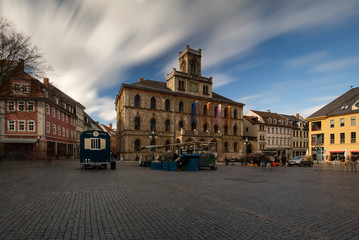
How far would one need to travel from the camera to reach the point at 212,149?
24.2 metres

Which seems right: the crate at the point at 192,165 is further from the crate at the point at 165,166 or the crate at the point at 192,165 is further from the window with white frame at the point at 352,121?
the window with white frame at the point at 352,121

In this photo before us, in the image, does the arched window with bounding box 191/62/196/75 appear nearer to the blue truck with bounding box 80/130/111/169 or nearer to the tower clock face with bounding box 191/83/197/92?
the tower clock face with bounding box 191/83/197/92

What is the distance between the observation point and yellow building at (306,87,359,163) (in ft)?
130

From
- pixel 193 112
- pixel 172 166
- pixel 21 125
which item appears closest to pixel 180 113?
pixel 193 112

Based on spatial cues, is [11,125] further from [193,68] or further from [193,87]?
[193,68]

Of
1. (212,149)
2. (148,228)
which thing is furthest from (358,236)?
(212,149)

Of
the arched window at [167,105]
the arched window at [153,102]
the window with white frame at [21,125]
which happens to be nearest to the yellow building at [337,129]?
the arched window at [167,105]

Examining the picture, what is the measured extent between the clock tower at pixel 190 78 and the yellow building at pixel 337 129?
878 inches

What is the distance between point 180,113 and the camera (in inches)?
2037

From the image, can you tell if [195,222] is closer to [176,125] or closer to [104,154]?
[104,154]

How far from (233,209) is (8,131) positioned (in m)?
40.9

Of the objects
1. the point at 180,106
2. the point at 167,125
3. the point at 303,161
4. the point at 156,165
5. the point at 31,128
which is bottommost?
the point at 303,161

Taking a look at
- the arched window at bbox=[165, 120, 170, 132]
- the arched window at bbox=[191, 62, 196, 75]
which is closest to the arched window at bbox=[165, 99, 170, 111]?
the arched window at bbox=[165, 120, 170, 132]

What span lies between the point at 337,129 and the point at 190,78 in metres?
29.1
